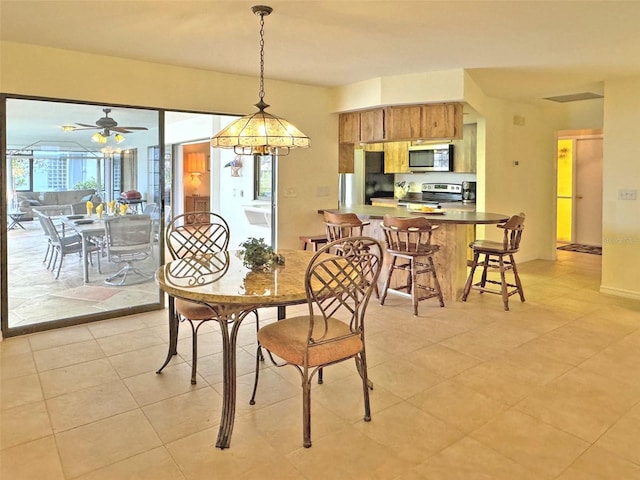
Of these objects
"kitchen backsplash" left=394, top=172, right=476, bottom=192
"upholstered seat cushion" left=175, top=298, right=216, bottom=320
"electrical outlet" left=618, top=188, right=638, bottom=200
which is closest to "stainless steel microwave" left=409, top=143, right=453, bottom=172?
"kitchen backsplash" left=394, top=172, right=476, bottom=192

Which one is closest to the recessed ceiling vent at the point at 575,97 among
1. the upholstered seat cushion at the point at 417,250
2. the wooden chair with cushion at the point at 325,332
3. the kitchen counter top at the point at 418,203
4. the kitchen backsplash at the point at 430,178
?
the kitchen backsplash at the point at 430,178

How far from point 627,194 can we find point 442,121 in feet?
6.85

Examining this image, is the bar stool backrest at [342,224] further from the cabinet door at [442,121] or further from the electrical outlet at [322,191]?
the cabinet door at [442,121]

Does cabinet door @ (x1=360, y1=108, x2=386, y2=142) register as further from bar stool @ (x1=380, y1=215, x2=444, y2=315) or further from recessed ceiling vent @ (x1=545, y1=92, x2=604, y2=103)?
recessed ceiling vent @ (x1=545, y1=92, x2=604, y2=103)

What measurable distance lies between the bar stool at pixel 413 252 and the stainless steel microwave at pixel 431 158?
9.41 feet

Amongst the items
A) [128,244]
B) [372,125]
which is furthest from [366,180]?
[128,244]

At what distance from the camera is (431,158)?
24.6 ft

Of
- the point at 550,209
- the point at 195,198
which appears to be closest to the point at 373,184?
the point at 550,209

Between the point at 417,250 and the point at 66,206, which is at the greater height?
the point at 66,206

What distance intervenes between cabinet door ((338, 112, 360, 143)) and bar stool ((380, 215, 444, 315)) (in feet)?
4.61

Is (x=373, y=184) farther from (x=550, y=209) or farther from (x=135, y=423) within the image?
(x=135, y=423)

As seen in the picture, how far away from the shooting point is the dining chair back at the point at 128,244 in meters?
4.62

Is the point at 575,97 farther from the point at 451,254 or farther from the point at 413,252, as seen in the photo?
the point at 413,252

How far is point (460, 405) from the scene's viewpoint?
101 inches
